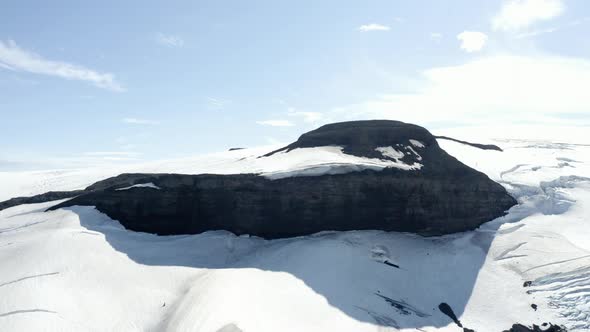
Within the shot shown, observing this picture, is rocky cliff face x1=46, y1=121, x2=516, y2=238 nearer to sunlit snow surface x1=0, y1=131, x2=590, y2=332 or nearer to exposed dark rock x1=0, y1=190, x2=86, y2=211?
sunlit snow surface x1=0, y1=131, x2=590, y2=332

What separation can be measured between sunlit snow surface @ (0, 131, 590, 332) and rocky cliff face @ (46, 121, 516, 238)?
3.60 feet

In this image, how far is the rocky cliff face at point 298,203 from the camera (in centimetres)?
3303

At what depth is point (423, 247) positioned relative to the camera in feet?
108

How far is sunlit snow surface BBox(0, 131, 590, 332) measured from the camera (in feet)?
71.2

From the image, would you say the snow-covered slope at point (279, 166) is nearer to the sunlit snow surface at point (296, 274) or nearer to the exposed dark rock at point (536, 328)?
the sunlit snow surface at point (296, 274)

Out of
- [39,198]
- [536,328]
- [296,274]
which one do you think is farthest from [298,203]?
[39,198]

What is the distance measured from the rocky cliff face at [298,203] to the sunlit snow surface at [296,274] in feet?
3.60

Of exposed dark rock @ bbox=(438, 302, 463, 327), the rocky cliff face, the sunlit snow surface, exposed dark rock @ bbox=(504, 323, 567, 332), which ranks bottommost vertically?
exposed dark rock @ bbox=(504, 323, 567, 332)

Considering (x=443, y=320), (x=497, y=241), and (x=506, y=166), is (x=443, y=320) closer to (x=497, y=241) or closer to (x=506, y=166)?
Answer: (x=497, y=241)

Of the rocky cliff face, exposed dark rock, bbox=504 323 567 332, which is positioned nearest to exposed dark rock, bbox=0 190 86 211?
the rocky cliff face

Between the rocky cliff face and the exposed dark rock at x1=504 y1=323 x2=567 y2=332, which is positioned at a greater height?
the rocky cliff face

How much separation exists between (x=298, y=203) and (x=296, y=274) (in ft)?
24.2

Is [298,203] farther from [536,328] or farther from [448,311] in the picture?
[536,328]

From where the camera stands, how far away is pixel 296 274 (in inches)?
1083
